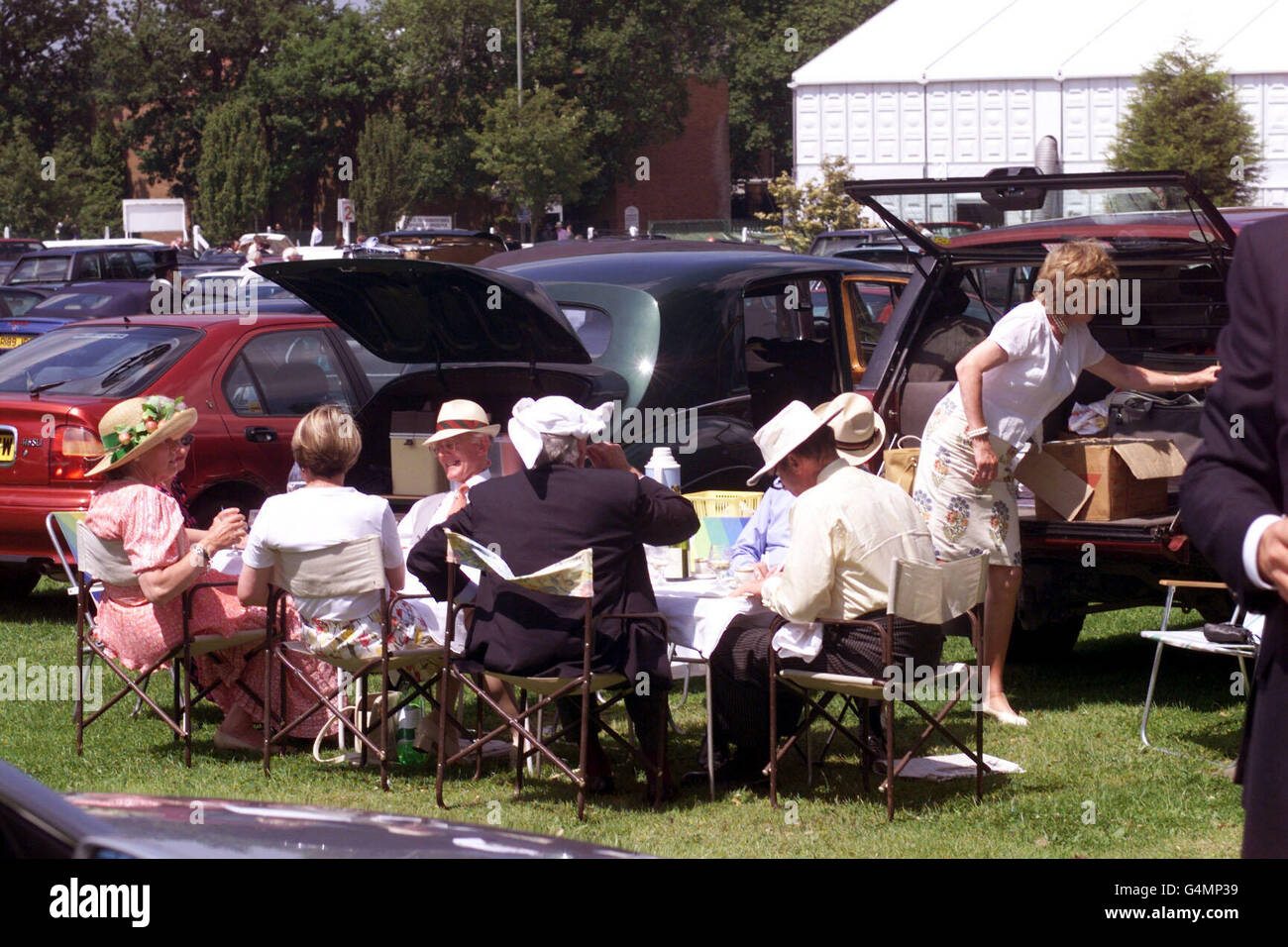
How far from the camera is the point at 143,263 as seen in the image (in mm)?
27516

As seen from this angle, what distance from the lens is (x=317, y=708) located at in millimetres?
6480

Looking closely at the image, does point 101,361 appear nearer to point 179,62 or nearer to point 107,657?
point 107,657

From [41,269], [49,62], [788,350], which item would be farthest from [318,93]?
[788,350]

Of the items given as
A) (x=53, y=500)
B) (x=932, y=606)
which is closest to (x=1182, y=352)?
(x=932, y=606)

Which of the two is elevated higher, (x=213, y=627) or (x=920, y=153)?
(x=920, y=153)

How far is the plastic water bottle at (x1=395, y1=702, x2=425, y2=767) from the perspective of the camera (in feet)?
22.4

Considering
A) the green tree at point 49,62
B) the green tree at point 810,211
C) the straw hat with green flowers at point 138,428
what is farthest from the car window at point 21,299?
the green tree at point 49,62

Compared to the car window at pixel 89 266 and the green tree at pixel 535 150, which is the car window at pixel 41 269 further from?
the green tree at pixel 535 150

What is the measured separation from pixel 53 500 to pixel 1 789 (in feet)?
23.6

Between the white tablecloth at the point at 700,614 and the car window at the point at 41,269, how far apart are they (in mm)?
22286

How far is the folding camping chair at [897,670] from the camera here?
5.72 m

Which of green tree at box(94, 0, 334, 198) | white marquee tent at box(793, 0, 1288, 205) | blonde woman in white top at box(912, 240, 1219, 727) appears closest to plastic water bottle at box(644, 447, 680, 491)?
blonde woman in white top at box(912, 240, 1219, 727)

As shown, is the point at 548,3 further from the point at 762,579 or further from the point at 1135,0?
the point at 762,579
